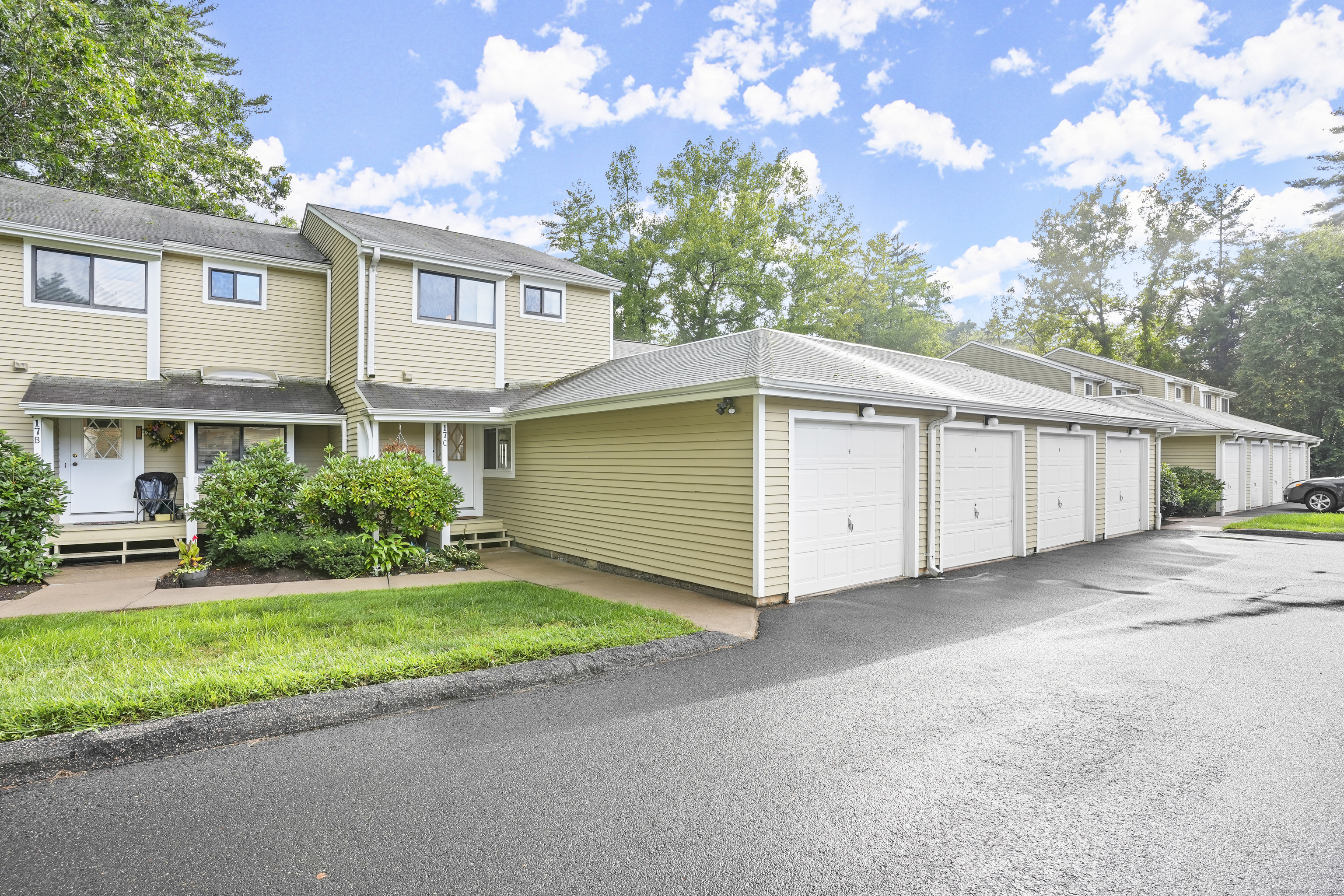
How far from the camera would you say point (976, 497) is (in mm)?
10070

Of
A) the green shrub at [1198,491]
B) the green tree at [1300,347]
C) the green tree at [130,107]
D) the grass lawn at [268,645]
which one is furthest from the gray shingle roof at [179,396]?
the green tree at [1300,347]

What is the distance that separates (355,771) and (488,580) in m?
5.36

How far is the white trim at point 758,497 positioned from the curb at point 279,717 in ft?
6.89

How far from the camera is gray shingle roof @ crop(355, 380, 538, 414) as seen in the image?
1071cm

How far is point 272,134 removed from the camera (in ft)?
74.1

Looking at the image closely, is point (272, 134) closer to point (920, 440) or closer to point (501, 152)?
point (501, 152)

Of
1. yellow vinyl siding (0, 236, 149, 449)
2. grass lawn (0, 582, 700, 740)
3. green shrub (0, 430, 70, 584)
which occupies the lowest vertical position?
grass lawn (0, 582, 700, 740)

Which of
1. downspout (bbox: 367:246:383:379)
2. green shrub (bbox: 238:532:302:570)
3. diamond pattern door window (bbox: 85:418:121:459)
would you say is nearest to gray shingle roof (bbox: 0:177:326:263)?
downspout (bbox: 367:246:383:379)

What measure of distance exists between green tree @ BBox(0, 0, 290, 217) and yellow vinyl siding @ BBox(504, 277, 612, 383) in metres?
6.92

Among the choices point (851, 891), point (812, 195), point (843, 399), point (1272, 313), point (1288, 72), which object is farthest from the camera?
point (812, 195)

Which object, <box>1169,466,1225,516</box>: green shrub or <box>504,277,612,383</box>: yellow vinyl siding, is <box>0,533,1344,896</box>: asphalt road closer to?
<box>504,277,612,383</box>: yellow vinyl siding

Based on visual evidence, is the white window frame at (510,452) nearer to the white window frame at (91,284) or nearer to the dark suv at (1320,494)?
the white window frame at (91,284)

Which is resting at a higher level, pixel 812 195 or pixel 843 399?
pixel 812 195

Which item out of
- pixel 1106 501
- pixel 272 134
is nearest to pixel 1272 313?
pixel 1106 501
